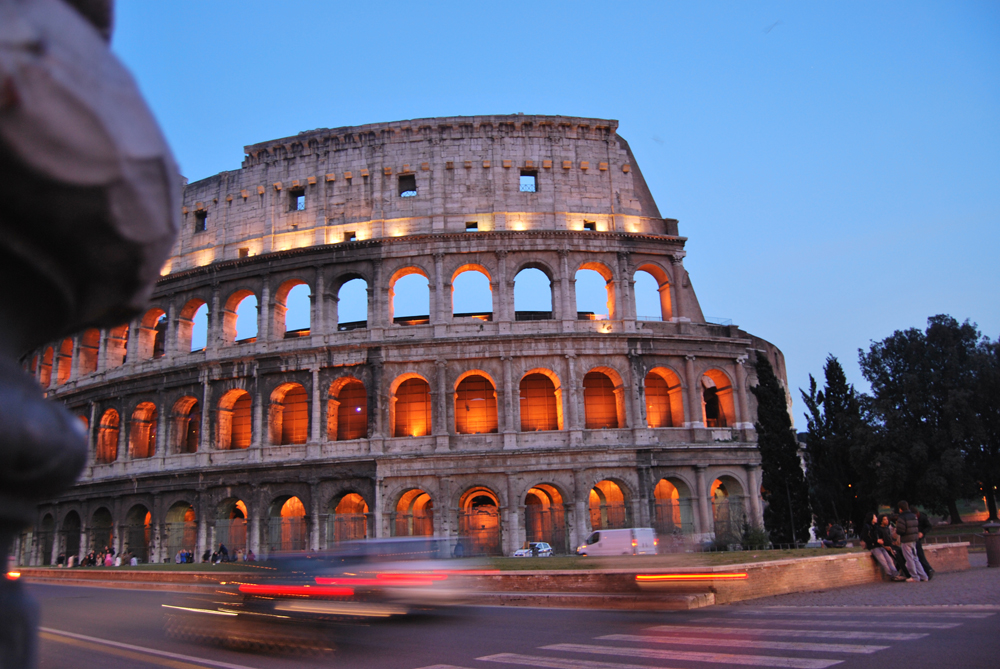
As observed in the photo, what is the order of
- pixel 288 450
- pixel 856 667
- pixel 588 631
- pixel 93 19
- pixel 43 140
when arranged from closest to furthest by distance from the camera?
pixel 43 140 → pixel 93 19 → pixel 856 667 → pixel 588 631 → pixel 288 450

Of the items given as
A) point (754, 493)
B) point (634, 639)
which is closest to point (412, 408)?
point (754, 493)

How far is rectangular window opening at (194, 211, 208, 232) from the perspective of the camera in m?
34.5

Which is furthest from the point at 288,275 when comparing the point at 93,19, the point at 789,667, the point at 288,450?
the point at 93,19

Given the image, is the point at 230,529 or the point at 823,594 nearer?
the point at 823,594

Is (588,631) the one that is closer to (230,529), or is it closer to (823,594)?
(823,594)

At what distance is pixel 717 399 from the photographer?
3275 centimetres

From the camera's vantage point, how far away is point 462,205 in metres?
31.2

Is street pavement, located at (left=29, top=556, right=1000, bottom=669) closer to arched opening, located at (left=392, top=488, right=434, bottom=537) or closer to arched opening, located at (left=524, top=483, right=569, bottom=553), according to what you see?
arched opening, located at (left=524, top=483, right=569, bottom=553)

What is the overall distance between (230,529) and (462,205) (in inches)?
655

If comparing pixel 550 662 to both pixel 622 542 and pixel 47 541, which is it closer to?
pixel 622 542

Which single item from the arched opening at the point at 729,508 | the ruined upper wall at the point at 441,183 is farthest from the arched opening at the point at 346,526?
the arched opening at the point at 729,508

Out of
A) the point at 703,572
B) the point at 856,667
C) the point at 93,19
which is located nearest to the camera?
the point at 93,19

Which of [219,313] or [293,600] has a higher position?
[219,313]

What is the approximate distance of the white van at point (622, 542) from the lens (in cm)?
2381
